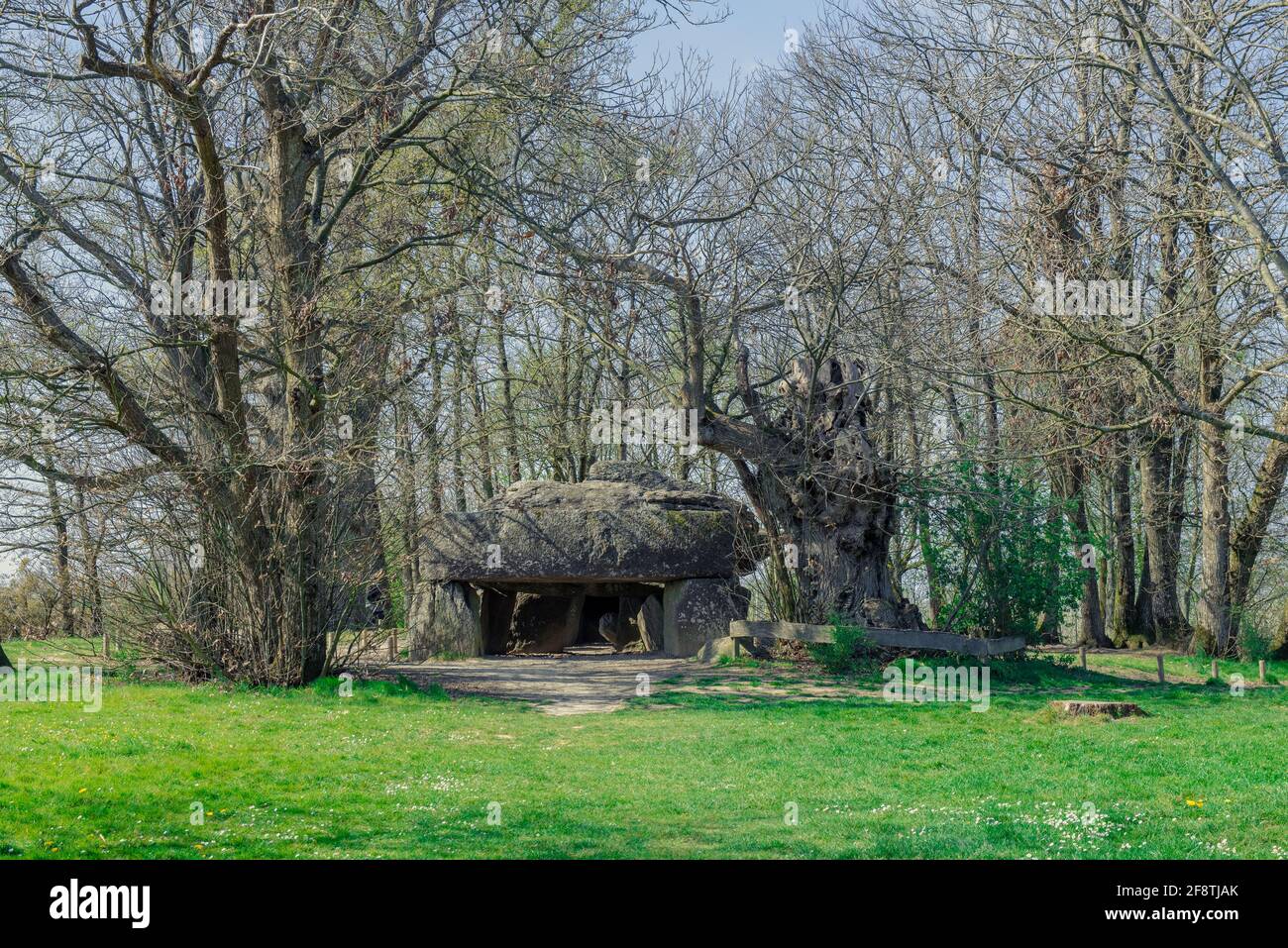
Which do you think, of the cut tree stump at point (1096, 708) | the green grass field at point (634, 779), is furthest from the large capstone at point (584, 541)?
the cut tree stump at point (1096, 708)

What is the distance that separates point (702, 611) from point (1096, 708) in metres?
8.06

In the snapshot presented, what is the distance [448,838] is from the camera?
749 cm

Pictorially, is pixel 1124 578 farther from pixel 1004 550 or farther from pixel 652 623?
pixel 652 623

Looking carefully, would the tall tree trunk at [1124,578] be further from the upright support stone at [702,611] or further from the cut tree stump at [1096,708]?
the cut tree stump at [1096,708]

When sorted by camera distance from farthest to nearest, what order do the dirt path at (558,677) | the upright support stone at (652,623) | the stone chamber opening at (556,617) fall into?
1. the stone chamber opening at (556,617)
2. the upright support stone at (652,623)
3. the dirt path at (558,677)

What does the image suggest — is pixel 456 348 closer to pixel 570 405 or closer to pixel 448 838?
pixel 570 405

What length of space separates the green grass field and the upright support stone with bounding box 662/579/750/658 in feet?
16.5

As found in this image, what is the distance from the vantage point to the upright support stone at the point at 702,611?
19719 millimetres

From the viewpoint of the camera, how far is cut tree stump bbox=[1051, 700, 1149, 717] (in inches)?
496

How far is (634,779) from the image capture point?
984 centimetres

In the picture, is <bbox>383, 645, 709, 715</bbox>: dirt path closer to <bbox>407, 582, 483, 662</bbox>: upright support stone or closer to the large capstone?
<bbox>407, 582, 483, 662</bbox>: upright support stone

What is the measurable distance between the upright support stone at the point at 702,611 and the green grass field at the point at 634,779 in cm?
503

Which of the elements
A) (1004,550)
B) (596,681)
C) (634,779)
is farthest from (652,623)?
(634,779)
